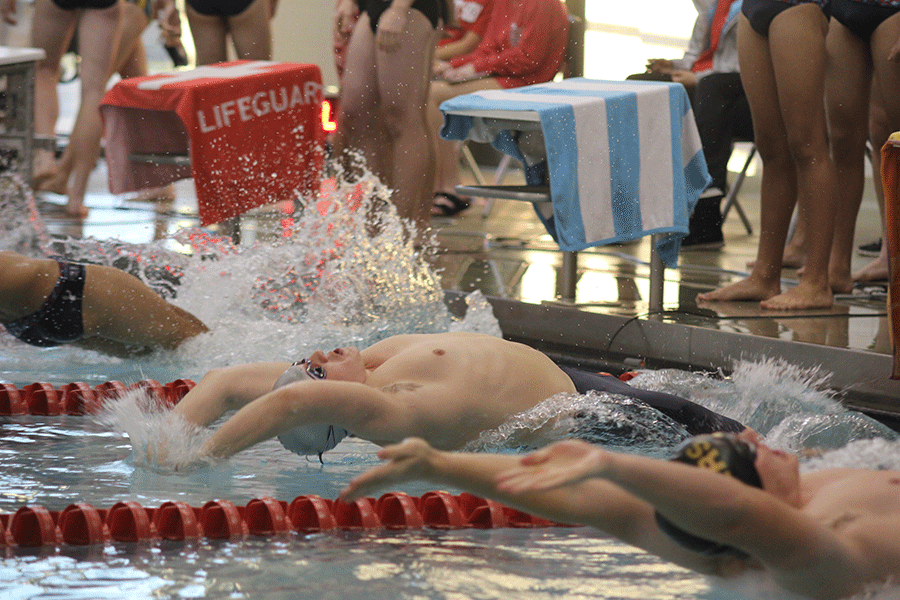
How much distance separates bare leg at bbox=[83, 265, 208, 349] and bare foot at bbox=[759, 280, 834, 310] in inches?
79.3

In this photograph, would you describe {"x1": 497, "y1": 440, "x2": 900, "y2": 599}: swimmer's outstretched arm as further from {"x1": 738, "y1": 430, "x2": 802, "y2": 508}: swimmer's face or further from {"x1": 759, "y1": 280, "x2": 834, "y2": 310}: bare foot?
{"x1": 759, "y1": 280, "x2": 834, "y2": 310}: bare foot

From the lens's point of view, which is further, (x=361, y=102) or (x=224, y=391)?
(x=361, y=102)

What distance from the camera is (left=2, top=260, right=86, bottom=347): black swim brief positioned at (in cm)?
285

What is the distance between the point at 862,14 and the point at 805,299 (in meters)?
0.95

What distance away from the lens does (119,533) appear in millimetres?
1924

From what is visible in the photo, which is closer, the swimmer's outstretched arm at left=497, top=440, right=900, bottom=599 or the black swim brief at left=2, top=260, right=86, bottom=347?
the swimmer's outstretched arm at left=497, top=440, right=900, bottom=599

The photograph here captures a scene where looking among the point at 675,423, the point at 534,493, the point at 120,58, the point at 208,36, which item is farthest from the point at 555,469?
the point at 120,58

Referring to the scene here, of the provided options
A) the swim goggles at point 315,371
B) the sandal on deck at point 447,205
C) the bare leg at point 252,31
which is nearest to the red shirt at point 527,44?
the sandal on deck at point 447,205

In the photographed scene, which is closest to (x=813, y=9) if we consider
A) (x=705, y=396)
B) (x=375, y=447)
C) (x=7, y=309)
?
(x=705, y=396)

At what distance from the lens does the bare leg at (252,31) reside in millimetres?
5246

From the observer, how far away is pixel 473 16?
636cm

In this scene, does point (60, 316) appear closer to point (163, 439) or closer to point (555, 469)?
point (163, 439)

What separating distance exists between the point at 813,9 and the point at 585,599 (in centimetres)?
250

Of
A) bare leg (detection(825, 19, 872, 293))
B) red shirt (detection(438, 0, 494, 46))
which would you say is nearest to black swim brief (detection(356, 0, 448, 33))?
bare leg (detection(825, 19, 872, 293))
